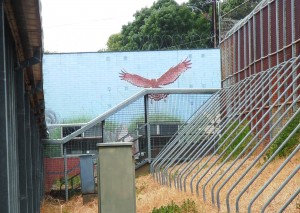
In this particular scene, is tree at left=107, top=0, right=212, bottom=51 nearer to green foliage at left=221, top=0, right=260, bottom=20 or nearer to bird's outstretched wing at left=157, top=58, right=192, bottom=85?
bird's outstretched wing at left=157, top=58, right=192, bottom=85

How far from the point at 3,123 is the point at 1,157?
1.00ft

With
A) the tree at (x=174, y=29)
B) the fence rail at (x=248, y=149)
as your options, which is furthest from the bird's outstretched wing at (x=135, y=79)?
the tree at (x=174, y=29)

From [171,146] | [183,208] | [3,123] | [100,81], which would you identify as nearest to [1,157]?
[3,123]

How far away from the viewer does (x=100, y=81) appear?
1364 inches

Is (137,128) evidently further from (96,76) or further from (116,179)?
(116,179)

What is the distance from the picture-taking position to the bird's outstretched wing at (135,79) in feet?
114

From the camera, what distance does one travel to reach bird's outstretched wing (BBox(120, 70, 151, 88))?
34656 millimetres

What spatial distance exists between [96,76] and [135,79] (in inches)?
73.5

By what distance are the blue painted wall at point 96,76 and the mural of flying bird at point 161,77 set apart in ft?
0.63

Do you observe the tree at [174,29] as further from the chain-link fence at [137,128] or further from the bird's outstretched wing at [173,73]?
the chain-link fence at [137,128]

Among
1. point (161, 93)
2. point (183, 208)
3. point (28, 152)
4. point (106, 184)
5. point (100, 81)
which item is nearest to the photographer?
point (106, 184)

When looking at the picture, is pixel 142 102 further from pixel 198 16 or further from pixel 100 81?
pixel 198 16

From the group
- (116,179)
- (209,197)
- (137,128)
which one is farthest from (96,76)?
(116,179)

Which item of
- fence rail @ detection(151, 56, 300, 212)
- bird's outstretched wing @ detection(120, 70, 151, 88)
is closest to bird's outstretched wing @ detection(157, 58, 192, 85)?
bird's outstretched wing @ detection(120, 70, 151, 88)
